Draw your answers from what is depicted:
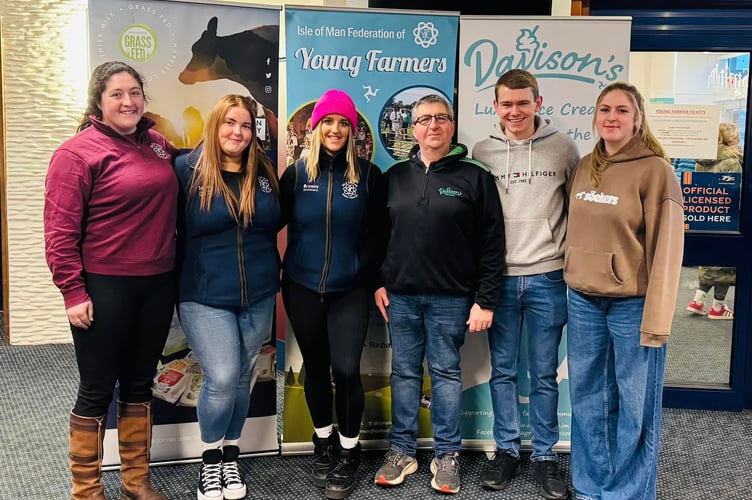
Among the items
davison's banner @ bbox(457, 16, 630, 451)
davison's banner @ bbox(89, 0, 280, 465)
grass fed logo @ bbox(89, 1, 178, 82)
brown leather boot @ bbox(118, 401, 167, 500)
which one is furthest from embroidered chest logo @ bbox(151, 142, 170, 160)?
davison's banner @ bbox(457, 16, 630, 451)

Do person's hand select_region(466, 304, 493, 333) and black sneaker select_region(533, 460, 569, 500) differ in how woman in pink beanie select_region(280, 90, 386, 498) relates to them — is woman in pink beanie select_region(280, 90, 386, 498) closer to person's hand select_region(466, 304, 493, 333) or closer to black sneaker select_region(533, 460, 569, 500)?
person's hand select_region(466, 304, 493, 333)

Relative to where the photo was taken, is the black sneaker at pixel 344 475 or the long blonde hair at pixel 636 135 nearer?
the long blonde hair at pixel 636 135

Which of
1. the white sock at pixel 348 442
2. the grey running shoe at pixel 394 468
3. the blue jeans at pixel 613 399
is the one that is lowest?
the grey running shoe at pixel 394 468

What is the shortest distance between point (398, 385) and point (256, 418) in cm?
69

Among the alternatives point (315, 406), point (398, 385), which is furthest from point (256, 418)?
point (398, 385)

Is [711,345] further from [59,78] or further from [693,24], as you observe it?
[59,78]

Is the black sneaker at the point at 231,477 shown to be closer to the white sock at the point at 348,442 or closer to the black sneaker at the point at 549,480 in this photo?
the white sock at the point at 348,442

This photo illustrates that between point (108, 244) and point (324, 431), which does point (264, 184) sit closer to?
point (108, 244)

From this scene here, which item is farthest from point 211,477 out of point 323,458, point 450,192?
point 450,192

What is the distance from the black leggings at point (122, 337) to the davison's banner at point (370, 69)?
68 centimetres

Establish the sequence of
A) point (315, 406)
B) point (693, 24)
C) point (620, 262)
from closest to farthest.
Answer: point (620, 262)
point (315, 406)
point (693, 24)

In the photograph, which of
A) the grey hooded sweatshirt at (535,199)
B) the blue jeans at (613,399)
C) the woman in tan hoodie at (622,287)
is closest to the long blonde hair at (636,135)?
the woman in tan hoodie at (622,287)

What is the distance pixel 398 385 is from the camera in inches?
105

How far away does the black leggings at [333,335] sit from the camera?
2494 millimetres
